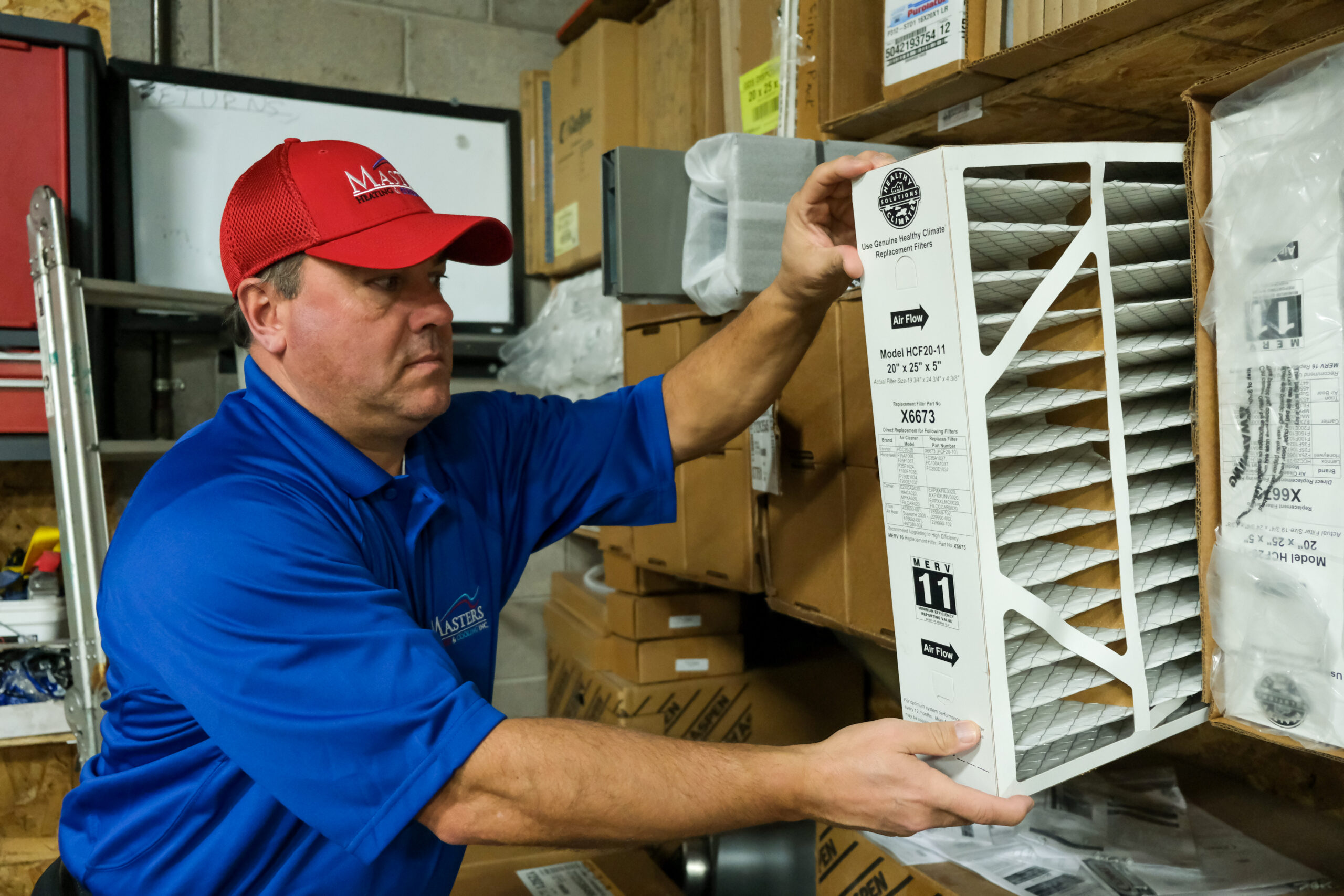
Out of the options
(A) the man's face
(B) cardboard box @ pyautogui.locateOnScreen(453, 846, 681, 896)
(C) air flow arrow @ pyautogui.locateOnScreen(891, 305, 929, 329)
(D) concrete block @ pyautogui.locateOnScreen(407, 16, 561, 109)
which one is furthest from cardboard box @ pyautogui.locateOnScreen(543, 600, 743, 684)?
(D) concrete block @ pyautogui.locateOnScreen(407, 16, 561, 109)

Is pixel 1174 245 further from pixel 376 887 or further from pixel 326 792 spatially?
pixel 376 887

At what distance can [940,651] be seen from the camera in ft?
2.64

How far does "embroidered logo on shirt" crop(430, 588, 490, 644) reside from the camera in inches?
45.6

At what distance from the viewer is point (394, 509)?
114cm

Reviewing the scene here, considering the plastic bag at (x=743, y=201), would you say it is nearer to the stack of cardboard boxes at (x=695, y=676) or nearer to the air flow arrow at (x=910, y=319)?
the air flow arrow at (x=910, y=319)

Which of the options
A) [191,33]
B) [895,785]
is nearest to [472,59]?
[191,33]

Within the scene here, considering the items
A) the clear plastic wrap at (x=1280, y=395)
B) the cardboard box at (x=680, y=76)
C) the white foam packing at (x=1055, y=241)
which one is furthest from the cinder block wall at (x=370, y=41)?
the clear plastic wrap at (x=1280, y=395)

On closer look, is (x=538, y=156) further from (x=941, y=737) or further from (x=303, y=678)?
(x=941, y=737)

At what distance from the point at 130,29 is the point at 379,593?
1925mm

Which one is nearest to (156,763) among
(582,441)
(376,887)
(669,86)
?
(376,887)

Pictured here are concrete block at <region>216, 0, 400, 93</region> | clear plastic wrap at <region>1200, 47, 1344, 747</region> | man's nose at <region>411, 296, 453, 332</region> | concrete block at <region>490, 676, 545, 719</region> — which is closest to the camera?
clear plastic wrap at <region>1200, 47, 1344, 747</region>

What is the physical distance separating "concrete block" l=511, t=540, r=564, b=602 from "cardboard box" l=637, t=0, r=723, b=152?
1149mm

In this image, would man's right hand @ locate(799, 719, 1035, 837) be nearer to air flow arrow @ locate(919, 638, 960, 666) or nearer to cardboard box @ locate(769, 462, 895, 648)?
air flow arrow @ locate(919, 638, 960, 666)

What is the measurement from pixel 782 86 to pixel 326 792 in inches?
43.4
